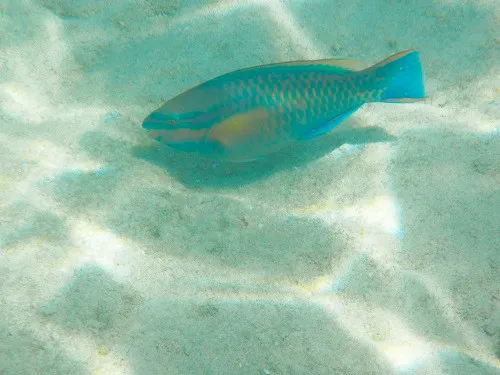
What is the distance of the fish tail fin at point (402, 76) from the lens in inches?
117

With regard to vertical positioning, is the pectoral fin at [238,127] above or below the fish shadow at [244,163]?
above

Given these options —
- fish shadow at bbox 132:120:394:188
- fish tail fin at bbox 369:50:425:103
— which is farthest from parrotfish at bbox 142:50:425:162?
fish shadow at bbox 132:120:394:188

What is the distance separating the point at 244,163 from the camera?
11.1 feet

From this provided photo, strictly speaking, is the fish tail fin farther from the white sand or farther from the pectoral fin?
the pectoral fin

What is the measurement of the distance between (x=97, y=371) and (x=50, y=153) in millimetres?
1673

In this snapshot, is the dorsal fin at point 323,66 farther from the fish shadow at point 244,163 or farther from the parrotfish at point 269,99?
the fish shadow at point 244,163

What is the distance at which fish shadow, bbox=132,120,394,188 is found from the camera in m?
3.19

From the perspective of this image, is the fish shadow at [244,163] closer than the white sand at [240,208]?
No

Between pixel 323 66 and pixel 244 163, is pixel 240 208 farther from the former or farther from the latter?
pixel 323 66

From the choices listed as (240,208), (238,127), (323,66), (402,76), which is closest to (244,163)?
(238,127)

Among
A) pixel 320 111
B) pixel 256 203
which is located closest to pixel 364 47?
pixel 320 111

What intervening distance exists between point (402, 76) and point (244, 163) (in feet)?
4.60

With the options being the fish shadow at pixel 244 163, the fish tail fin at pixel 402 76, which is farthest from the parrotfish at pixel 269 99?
the fish shadow at pixel 244 163

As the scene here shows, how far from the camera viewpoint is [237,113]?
9.92ft
